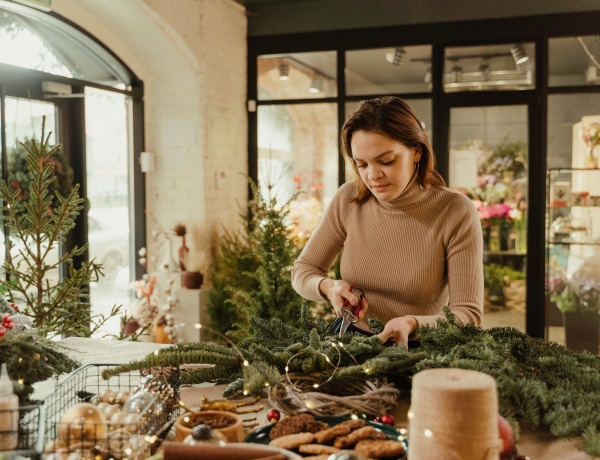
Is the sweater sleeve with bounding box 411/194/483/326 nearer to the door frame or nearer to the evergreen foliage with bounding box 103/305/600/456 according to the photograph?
the evergreen foliage with bounding box 103/305/600/456

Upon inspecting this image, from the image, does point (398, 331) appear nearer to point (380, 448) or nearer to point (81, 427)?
point (380, 448)

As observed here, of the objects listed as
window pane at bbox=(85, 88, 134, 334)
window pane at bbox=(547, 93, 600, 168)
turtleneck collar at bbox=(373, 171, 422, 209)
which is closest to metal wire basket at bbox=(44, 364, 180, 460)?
turtleneck collar at bbox=(373, 171, 422, 209)

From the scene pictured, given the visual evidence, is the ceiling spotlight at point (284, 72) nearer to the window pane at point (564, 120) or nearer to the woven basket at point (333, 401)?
the window pane at point (564, 120)

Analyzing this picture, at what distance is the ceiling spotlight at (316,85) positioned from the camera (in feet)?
20.5

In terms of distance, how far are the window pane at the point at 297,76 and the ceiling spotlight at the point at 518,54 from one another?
1.57 metres

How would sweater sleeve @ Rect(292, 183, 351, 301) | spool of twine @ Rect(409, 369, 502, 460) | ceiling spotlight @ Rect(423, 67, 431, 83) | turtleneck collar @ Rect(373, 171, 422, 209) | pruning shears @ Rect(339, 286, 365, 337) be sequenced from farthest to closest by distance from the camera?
1. ceiling spotlight @ Rect(423, 67, 431, 83)
2. sweater sleeve @ Rect(292, 183, 351, 301)
3. turtleneck collar @ Rect(373, 171, 422, 209)
4. pruning shears @ Rect(339, 286, 365, 337)
5. spool of twine @ Rect(409, 369, 502, 460)

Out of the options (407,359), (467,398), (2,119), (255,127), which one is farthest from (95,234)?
(467,398)

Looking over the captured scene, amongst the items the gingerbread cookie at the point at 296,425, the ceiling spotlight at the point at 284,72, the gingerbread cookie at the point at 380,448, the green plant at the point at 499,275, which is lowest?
Result: the green plant at the point at 499,275

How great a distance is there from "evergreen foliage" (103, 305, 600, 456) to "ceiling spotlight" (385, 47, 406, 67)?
456cm

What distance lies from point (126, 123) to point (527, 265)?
11.9 feet

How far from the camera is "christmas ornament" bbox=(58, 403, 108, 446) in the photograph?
3.90 ft

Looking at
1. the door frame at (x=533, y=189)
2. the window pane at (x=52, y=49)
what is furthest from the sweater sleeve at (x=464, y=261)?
the door frame at (x=533, y=189)

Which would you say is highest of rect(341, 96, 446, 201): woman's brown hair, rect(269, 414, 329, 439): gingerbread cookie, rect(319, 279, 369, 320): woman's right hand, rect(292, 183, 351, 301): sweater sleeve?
rect(341, 96, 446, 201): woman's brown hair

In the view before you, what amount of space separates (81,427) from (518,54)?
214 inches
